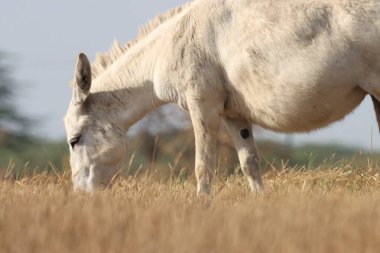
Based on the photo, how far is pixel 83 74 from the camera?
8602mm

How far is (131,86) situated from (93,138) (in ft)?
2.16

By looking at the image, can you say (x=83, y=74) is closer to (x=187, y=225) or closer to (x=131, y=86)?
(x=131, y=86)

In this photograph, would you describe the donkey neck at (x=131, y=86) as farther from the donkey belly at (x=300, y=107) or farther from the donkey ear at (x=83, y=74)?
the donkey belly at (x=300, y=107)

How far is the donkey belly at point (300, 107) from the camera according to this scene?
7539 mm

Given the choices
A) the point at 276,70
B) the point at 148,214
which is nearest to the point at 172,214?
the point at 148,214

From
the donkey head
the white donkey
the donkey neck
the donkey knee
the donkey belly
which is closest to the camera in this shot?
the white donkey

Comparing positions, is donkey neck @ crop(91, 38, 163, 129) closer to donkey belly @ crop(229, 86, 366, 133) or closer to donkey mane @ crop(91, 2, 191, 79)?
donkey mane @ crop(91, 2, 191, 79)

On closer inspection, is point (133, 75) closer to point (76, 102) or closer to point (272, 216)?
point (76, 102)

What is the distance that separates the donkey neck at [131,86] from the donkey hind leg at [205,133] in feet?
2.21

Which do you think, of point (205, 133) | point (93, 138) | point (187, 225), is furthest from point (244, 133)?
point (187, 225)

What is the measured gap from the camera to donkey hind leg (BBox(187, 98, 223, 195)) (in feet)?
26.4

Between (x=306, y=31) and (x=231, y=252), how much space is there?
12.4ft

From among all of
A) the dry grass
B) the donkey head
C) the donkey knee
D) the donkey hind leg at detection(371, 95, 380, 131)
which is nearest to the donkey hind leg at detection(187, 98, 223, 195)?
the donkey knee

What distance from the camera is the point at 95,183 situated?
29.3ft
